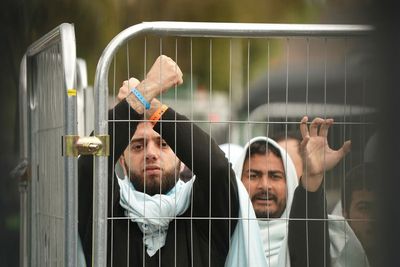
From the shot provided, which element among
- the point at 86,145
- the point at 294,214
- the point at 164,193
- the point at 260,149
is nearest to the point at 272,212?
the point at 294,214

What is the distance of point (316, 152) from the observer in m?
2.84

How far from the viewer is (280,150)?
2914 millimetres

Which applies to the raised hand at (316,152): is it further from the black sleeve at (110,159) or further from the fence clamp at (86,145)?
the fence clamp at (86,145)

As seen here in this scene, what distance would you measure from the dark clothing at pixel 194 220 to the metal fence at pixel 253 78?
0.07 metres

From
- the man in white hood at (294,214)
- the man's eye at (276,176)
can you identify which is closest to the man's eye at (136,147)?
the man in white hood at (294,214)

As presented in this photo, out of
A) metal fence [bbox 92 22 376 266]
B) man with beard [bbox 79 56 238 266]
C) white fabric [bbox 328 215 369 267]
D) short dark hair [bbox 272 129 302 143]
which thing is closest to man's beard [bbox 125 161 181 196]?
man with beard [bbox 79 56 238 266]

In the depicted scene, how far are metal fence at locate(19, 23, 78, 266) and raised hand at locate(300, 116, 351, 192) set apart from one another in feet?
2.64

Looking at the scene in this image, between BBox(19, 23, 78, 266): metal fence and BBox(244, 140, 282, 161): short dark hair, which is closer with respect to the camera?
BBox(19, 23, 78, 266): metal fence

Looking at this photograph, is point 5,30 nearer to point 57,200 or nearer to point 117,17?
point 57,200

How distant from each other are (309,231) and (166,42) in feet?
2.85

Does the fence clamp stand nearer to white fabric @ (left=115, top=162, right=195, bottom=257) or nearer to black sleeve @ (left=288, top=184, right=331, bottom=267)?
white fabric @ (left=115, top=162, right=195, bottom=257)

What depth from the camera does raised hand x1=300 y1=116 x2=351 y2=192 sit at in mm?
2816

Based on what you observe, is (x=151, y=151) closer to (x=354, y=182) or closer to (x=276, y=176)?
(x=276, y=176)

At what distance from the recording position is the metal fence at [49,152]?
8.15 ft
